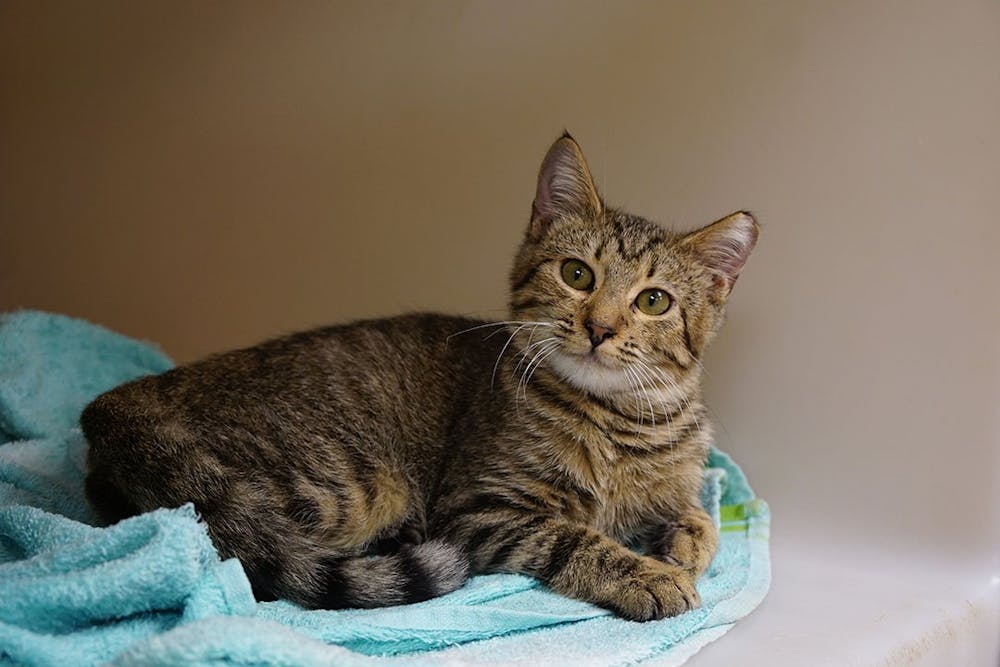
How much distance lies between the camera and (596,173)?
2.17m

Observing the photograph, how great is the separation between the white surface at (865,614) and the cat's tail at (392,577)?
16.6 inches

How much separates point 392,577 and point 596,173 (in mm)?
1184

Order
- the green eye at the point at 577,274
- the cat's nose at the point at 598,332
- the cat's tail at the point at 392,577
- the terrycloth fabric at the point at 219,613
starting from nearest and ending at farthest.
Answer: the terrycloth fabric at the point at 219,613 < the cat's tail at the point at 392,577 < the cat's nose at the point at 598,332 < the green eye at the point at 577,274

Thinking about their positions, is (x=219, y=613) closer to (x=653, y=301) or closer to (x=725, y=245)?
(x=653, y=301)

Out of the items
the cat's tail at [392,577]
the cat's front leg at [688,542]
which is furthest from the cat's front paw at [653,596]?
the cat's tail at [392,577]

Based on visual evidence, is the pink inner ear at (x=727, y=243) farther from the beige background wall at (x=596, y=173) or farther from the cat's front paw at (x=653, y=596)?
the cat's front paw at (x=653, y=596)

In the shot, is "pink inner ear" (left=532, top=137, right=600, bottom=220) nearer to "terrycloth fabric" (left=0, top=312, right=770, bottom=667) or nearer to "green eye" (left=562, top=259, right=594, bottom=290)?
"green eye" (left=562, top=259, right=594, bottom=290)

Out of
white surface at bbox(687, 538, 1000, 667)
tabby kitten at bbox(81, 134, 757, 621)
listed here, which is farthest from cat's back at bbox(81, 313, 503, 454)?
white surface at bbox(687, 538, 1000, 667)

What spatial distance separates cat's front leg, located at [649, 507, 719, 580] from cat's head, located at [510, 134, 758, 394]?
29 centimetres

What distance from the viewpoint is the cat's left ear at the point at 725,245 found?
167 centimetres

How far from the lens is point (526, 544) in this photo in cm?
156

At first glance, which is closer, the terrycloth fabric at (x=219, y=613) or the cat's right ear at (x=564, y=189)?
the terrycloth fabric at (x=219, y=613)

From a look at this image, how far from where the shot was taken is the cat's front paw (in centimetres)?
142

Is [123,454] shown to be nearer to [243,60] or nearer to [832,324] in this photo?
[832,324]
